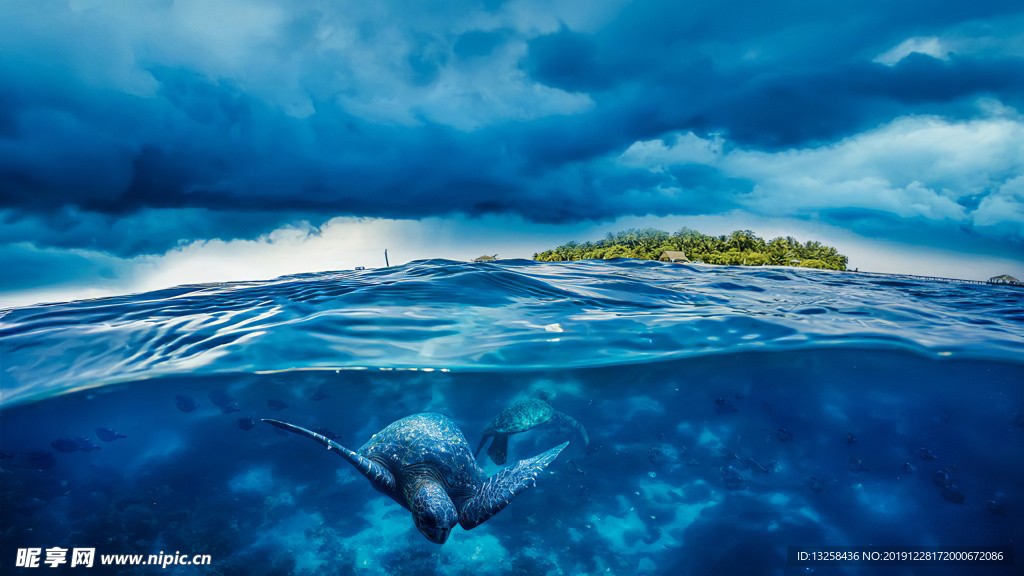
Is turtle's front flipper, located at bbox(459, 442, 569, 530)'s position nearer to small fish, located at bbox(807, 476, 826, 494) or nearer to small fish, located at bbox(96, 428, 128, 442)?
small fish, located at bbox(807, 476, 826, 494)

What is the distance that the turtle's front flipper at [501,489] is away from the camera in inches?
176

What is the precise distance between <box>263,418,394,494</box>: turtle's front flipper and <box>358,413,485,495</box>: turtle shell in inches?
22.7

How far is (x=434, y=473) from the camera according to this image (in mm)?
5781

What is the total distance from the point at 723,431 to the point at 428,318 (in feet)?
29.6

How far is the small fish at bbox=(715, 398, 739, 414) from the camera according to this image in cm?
1079

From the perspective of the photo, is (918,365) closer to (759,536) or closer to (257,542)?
(759,536)

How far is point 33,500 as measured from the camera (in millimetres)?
10125

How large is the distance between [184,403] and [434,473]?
7.41 m

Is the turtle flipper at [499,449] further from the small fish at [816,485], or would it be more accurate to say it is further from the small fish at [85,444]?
the small fish at [85,444]

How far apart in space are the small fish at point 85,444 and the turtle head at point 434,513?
1004 centimetres

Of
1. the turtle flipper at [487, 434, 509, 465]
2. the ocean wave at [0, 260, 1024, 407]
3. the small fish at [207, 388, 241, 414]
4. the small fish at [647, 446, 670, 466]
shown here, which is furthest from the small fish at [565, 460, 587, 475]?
the small fish at [207, 388, 241, 414]

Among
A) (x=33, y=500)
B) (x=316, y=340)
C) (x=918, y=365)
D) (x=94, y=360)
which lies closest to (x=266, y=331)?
(x=316, y=340)

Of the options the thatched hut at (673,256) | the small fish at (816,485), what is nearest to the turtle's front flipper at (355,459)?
the small fish at (816,485)

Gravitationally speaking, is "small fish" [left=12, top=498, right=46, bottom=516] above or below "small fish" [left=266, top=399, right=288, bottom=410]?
below
